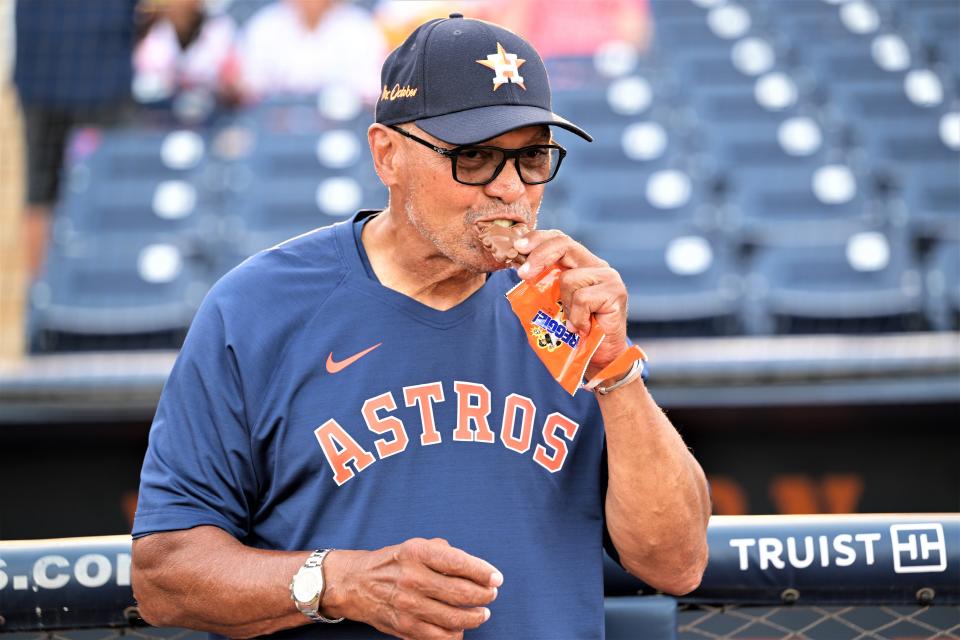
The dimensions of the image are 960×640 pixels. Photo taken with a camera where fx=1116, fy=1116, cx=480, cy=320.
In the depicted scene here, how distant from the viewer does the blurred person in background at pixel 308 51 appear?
6.62m

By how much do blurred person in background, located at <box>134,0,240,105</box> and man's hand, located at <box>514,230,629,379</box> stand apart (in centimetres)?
527

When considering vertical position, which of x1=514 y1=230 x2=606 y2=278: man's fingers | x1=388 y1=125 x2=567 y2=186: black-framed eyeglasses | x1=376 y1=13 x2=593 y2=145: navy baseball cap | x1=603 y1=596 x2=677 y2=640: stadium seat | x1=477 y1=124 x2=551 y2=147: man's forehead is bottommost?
x1=603 y1=596 x2=677 y2=640: stadium seat

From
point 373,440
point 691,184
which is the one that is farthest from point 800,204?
point 373,440

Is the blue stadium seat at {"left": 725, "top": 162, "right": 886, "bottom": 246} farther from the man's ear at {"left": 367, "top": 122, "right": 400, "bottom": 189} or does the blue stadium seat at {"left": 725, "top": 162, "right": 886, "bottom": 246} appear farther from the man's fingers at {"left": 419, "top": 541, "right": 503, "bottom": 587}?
the man's fingers at {"left": 419, "top": 541, "right": 503, "bottom": 587}

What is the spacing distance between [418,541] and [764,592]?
2.58 ft

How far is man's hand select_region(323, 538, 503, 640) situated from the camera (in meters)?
1.46

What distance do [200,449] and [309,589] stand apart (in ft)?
0.82

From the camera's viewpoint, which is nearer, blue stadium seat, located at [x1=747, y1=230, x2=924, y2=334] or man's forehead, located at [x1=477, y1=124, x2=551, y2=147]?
man's forehead, located at [x1=477, y1=124, x2=551, y2=147]

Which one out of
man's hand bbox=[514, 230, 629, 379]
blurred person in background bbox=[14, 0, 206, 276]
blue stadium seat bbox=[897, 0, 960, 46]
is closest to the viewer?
man's hand bbox=[514, 230, 629, 379]

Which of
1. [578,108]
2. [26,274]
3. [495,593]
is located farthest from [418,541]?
[578,108]

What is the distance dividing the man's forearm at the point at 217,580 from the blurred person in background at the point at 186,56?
527 centimetres

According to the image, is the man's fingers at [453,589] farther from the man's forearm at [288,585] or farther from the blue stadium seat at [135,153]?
the blue stadium seat at [135,153]

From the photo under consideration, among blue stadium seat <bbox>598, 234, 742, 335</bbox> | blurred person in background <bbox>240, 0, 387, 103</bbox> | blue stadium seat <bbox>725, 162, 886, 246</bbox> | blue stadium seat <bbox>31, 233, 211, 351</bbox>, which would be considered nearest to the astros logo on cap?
blue stadium seat <bbox>598, 234, 742, 335</bbox>

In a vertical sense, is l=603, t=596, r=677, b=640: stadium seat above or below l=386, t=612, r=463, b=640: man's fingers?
below
